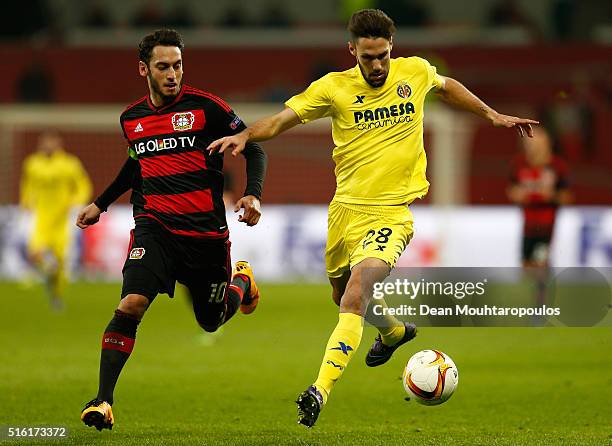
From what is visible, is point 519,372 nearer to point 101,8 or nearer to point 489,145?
point 489,145

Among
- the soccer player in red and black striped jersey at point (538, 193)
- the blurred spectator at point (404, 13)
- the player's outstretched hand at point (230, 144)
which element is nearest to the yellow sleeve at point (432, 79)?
the player's outstretched hand at point (230, 144)

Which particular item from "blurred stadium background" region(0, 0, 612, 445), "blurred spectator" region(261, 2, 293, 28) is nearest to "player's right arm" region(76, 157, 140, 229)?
"blurred stadium background" region(0, 0, 612, 445)

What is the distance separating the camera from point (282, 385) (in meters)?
9.64

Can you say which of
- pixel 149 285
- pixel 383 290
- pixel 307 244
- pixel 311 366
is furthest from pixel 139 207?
pixel 307 244

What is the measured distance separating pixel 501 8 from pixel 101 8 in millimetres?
9593

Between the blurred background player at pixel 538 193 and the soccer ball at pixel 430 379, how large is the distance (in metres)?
7.43

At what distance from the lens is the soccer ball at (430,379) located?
717cm

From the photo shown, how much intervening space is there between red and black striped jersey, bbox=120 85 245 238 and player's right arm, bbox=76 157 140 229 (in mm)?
229

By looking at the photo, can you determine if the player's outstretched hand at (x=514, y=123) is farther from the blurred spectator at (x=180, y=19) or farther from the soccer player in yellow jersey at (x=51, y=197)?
the blurred spectator at (x=180, y=19)

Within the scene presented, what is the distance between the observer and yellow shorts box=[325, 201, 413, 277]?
24.1 feet

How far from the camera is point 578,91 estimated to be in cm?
2580

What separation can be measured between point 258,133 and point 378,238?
0.99m

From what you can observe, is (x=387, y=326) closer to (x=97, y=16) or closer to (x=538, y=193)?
(x=538, y=193)

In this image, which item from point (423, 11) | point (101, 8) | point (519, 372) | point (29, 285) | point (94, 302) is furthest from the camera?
point (101, 8)
